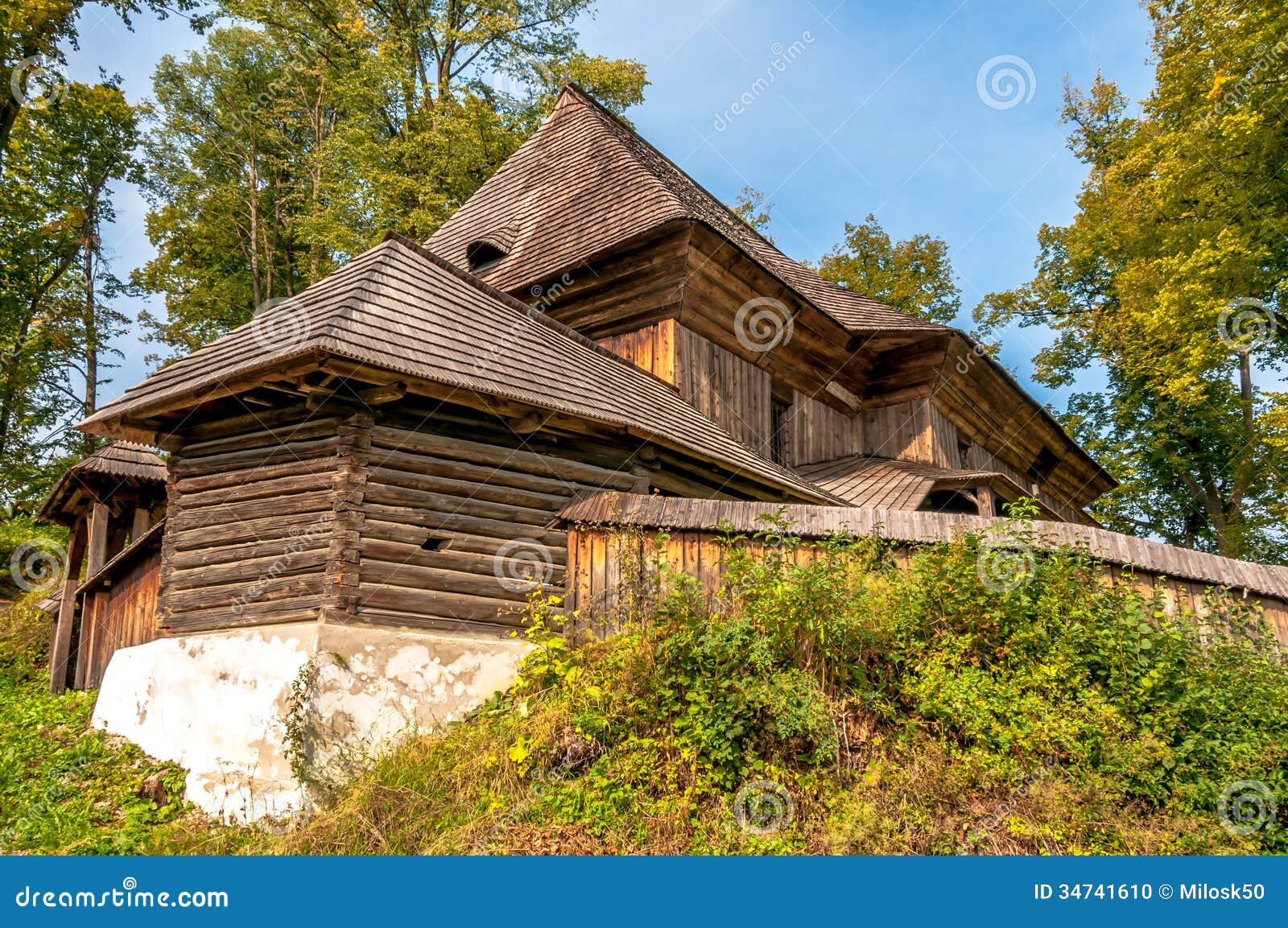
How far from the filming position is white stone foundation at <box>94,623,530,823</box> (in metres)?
6.87

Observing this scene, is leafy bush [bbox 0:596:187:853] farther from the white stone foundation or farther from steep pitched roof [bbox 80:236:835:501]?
steep pitched roof [bbox 80:236:835:501]

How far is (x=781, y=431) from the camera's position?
14.6 metres

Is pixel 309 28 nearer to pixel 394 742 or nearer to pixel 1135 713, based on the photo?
pixel 394 742

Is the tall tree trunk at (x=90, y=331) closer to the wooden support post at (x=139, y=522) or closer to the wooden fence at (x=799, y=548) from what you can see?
the wooden support post at (x=139, y=522)

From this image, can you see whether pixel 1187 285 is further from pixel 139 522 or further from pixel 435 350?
pixel 139 522

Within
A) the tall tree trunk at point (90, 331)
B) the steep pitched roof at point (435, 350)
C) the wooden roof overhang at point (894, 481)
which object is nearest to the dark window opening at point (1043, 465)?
the wooden roof overhang at point (894, 481)

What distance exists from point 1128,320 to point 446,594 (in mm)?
16840

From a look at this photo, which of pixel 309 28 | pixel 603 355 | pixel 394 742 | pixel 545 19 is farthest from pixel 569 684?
pixel 309 28

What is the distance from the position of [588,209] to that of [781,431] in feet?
15.5

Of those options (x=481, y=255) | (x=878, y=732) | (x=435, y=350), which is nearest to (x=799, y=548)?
(x=878, y=732)

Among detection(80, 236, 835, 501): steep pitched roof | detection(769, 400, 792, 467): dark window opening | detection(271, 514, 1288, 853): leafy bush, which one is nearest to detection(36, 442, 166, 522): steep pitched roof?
detection(80, 236, 835, 501): steep pitched roof

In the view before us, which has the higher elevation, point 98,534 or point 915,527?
point 98,534

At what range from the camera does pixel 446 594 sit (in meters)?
8.02

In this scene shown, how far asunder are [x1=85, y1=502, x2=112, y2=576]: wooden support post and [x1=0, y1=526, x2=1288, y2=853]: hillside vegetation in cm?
761
